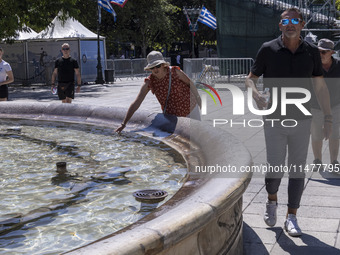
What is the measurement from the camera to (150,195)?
15.4 ft

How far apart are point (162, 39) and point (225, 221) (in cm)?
5307

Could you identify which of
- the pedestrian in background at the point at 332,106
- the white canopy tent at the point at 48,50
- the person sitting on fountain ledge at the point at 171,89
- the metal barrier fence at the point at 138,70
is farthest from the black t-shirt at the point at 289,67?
the white canopy tent at the point at 48,50

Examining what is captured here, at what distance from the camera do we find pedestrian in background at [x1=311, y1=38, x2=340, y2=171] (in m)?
6.93

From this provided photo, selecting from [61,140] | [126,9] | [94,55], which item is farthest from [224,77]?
[126,9]

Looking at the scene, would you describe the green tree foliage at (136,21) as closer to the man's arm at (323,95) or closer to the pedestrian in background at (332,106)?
the pedestrian in background at (332,106)

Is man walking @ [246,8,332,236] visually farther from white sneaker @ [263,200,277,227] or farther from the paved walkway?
the paved walkway

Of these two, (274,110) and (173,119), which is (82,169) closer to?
(173,119)

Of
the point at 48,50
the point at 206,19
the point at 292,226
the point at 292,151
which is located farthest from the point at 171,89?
the point at 206,19

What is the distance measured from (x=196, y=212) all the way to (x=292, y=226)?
1848 mm

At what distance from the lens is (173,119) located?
22.9ft

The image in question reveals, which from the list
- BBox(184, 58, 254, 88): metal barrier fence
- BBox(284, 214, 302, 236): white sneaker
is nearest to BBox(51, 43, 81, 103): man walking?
BBox(284, 214, 302, 236): white sneaker

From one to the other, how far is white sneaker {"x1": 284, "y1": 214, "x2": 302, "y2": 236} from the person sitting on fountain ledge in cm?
235

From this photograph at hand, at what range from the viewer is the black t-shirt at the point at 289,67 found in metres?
4.77

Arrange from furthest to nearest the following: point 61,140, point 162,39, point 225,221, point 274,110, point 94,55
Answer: point 162,39 < point 94,55 < point 61,140 < point 274,110 < point 225,221
